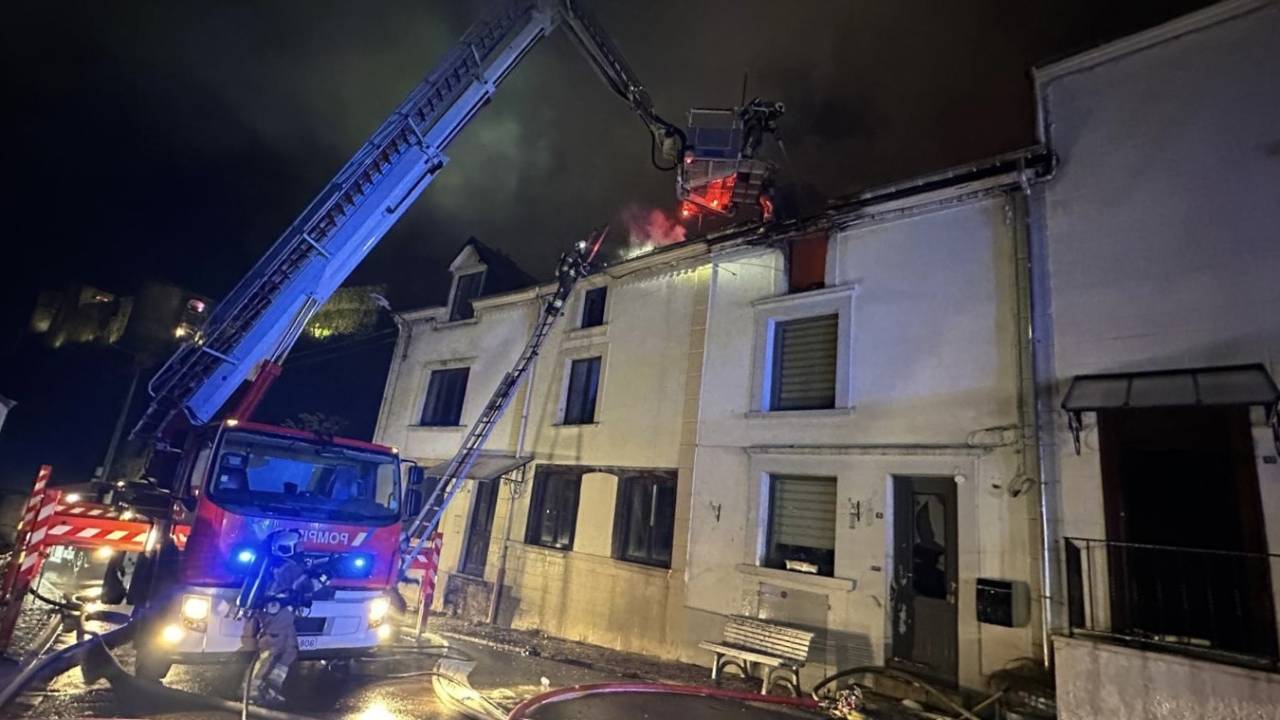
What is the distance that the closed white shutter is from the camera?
30.0 feet

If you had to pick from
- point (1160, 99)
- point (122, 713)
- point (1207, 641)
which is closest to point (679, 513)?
point (1207, 641)

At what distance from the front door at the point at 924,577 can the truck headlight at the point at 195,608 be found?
26.7 ft

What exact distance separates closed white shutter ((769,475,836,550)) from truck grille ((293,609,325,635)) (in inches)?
258

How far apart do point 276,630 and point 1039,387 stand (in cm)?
915

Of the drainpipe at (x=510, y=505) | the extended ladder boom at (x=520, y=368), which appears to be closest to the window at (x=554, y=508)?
the drainpipe at (x=510, y=505)

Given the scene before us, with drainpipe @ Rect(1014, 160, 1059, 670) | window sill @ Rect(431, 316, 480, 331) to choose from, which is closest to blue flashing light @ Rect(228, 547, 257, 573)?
drainpipe @ Rect(1014, 160, 1059, 670)

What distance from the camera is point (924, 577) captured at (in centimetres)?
812

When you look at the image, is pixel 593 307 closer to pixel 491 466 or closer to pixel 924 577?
pixel 491 466

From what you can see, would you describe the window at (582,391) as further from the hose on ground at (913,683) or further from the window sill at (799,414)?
the hose on ground at (913,683)

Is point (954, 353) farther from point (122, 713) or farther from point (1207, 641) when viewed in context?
point (122, 713)

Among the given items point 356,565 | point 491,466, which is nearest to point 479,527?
point 491,466

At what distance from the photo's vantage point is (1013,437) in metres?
7.54

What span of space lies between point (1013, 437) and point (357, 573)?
8.21 m

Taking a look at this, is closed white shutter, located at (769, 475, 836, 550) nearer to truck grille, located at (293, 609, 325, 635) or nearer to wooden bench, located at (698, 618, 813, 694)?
wooden bench, located at (698, 618, 813, 694)
